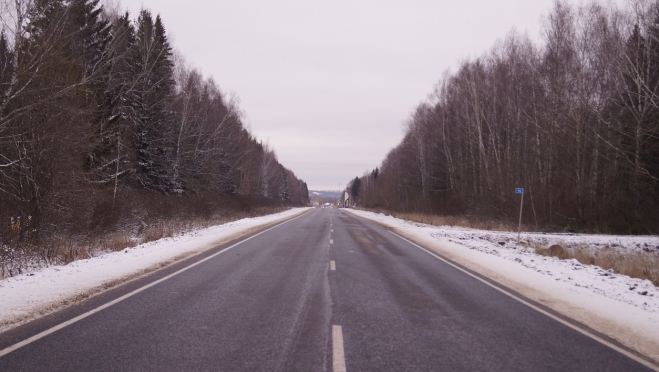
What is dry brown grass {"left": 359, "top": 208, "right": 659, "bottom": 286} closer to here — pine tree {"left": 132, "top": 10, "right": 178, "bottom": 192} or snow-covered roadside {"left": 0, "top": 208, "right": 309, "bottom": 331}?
snow-covered roadside {"left": 0, "top": 208, "right": 309, "bottom": 331}

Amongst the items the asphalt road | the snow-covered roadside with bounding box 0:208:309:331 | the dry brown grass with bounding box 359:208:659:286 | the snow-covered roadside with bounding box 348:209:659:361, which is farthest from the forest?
the snow-covered roadside with bounding box 0:208:309:331

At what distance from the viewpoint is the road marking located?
416 centimetres

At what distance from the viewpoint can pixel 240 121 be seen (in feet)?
168

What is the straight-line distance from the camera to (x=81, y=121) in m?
15.8

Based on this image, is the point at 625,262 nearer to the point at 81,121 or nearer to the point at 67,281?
the point at 67,281

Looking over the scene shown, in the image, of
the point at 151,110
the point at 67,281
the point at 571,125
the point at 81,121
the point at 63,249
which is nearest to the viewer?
the point at 67,281

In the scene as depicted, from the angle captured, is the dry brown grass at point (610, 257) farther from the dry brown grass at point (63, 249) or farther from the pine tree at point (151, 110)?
the pine tree at point (151, 110)

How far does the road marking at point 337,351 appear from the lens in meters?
4.16

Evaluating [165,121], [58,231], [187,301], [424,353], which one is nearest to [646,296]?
[424,353]

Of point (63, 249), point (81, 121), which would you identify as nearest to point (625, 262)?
point (63, 249)

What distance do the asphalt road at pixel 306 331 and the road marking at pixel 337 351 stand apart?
1 centimetres

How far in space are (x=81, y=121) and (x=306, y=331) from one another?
1469cm

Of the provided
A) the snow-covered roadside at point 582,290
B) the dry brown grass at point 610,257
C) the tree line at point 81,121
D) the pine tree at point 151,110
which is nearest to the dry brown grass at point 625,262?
the dry brown grass at point 610,257

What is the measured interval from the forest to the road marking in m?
21.0
